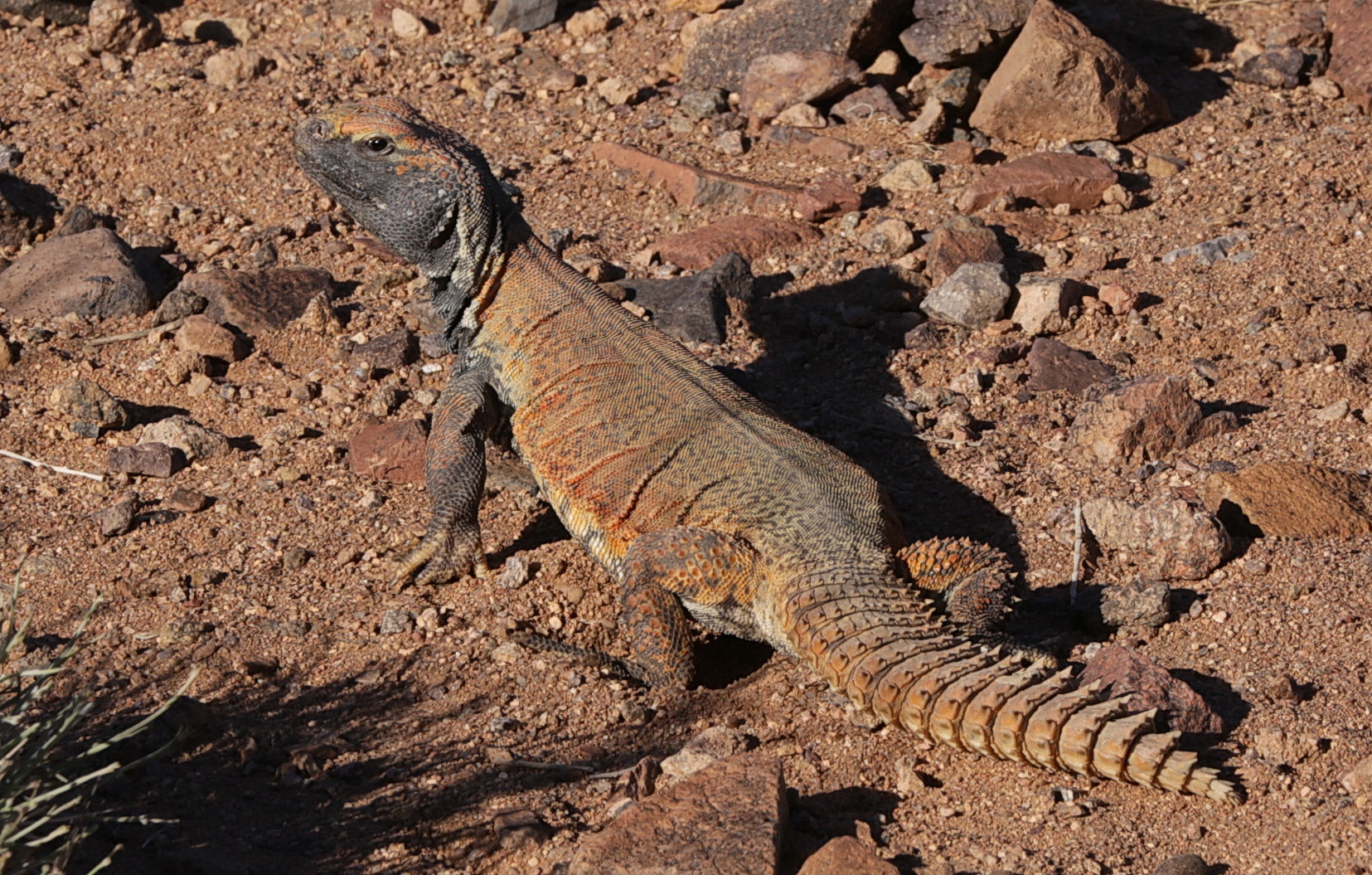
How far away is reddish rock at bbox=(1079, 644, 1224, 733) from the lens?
4.91 meters

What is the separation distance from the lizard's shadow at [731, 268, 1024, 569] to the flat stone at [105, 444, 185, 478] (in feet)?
9.87

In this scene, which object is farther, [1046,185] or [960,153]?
[960,153]

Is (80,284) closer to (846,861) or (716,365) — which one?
(716,365)

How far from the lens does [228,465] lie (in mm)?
7000

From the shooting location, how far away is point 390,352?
7.80 meters

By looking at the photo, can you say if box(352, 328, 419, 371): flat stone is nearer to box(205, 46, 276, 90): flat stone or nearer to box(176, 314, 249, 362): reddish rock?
box(176, 314, 249, 362): reddish rock

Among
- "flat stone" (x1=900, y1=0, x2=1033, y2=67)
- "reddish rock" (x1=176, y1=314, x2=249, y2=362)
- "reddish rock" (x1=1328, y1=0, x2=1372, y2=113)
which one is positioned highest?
"reddish rock" (x1=1328, y1=0, x2=1372, y2=113)

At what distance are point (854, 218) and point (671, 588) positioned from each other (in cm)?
394

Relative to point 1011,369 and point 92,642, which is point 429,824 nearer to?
point 92,642

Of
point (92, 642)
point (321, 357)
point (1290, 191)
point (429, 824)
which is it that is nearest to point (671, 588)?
point (429, 824)

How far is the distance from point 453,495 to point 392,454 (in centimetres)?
83

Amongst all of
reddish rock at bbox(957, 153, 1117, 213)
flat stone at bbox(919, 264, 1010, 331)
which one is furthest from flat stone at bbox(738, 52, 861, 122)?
flat stone at bbox(919, 264, 1010, 331)

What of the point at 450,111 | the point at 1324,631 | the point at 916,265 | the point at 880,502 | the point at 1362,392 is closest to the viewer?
the point at 1324,631

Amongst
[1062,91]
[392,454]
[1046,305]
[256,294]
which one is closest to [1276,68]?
[1062,91]
